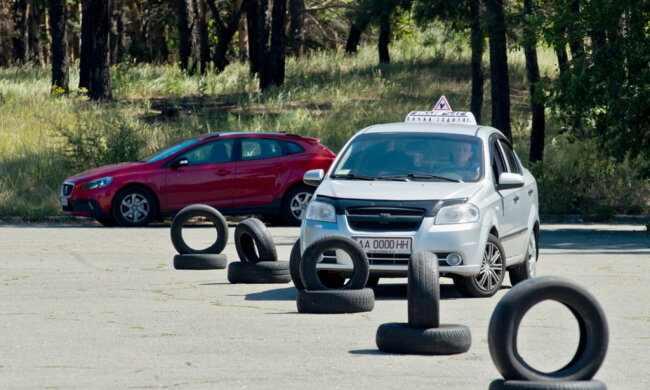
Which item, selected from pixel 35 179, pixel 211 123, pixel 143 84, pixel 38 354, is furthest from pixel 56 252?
pixel 143 84

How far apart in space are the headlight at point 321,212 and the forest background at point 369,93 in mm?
9972

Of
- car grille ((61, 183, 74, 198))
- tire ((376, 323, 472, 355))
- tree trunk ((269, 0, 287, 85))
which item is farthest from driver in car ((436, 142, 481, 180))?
tree trunk ((269, 0, 287, 85))

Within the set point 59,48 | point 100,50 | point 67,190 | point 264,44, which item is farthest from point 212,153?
point 264,44

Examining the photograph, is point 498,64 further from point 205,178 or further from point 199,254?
point 199,254

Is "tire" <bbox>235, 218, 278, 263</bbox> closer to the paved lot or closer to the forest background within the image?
the paved lot

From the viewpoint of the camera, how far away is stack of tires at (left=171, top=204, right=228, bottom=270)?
43.9ft

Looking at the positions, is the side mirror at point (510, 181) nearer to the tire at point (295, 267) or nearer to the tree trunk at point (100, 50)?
the tire at point (295, 267)

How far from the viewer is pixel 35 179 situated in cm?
2480

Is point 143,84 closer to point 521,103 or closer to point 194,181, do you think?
point 521,103

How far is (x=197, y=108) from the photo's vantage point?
33.9m

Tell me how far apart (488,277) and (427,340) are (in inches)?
131

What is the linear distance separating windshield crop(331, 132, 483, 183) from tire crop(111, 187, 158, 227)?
9.34m

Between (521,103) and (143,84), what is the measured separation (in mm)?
12974

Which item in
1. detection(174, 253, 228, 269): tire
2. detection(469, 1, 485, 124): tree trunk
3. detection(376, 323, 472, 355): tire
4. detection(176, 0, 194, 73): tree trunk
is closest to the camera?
detection(376, 323, 472, 355): tire
